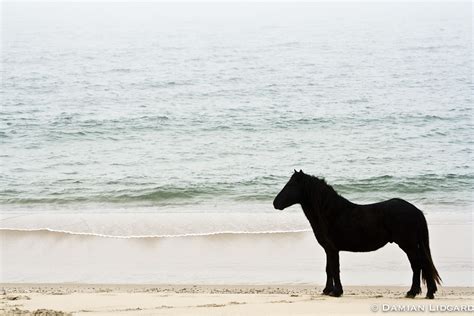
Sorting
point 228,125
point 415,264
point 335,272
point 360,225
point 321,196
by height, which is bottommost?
point 228,125

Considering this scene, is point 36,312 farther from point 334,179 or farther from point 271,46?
point 271,46

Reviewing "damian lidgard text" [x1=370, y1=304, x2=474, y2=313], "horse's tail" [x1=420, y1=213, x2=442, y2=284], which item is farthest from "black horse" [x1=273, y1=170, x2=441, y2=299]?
"damian lidgard text" [x1=370, y1=304, x2=474, y2=313]

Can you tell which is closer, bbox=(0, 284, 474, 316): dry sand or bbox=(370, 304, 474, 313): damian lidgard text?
bbox=(370, 304, 474, 313): damian lidgard text

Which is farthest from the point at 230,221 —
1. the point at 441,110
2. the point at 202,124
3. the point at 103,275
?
the point at 441,110

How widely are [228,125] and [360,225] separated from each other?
805 inches

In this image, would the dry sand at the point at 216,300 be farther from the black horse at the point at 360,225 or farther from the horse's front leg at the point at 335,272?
the black horse at the point at 360,225

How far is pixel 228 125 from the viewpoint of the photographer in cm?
2827

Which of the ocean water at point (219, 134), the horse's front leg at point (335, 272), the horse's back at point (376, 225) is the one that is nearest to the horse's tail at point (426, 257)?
the horse's back at point (376, 225)

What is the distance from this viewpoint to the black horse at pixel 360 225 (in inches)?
309

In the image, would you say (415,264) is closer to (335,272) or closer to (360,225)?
(360,225)

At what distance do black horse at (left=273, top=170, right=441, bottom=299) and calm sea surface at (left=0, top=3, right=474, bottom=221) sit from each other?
748 centimetres

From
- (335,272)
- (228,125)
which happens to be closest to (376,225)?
(335,272)

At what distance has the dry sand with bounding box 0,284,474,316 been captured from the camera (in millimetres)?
7273

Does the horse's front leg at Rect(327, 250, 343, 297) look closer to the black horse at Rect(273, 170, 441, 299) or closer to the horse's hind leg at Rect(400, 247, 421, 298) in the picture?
the black horse at Rect(273, 170, 441, 299)
